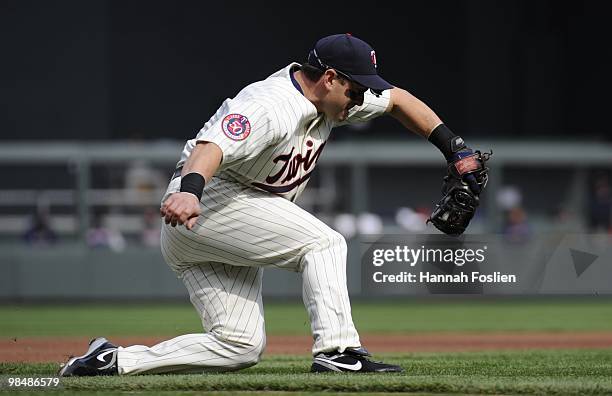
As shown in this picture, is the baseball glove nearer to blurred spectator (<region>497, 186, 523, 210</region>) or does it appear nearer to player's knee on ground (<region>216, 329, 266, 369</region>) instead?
player's knee on ground (<region>216, 329, 266, 369</region>)

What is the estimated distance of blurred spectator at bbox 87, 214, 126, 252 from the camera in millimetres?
14615

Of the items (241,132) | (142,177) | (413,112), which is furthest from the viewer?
(142,177)

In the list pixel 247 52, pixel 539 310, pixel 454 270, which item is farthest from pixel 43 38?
pixel 454 270

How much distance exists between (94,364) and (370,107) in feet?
4.92

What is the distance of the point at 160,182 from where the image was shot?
1509cm

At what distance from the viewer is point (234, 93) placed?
16.8 meters

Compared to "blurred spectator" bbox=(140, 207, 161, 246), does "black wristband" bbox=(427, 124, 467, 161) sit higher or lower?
lower

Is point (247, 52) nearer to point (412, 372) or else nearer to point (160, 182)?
point (160, 182)

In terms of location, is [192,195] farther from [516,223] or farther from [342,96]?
[516,223]

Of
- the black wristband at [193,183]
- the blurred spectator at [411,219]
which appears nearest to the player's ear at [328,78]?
the black wristband at [193,183]

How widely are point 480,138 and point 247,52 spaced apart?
3875 millimetres

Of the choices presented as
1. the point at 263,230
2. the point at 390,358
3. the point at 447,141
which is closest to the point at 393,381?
the point at 263,230

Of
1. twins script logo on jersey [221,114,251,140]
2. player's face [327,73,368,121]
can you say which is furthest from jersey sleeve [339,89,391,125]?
twins script logo on jersey [221,114,251,140]

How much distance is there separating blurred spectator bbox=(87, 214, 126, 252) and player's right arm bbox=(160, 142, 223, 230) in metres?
10.8
